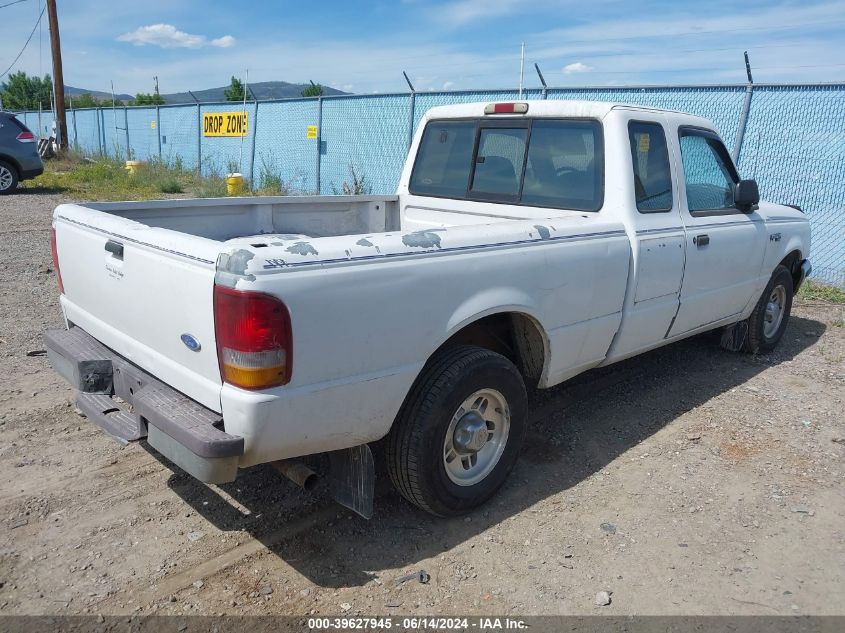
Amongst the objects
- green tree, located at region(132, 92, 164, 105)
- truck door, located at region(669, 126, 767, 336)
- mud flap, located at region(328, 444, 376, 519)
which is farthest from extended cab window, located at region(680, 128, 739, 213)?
green tree, located at region(132, 92, 164, 105)

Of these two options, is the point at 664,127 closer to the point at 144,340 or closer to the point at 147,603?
the point at 144,340

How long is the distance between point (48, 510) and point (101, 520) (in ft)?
0.96

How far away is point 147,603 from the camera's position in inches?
109

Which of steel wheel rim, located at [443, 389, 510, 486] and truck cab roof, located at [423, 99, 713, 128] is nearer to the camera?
steel wheel rim, located at [443, 389, 510, 486]

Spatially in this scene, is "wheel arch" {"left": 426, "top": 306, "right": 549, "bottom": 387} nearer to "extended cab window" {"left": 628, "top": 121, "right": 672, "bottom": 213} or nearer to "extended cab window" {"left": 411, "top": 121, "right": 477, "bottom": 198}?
"extended cab window" {"left": 628, "top": 121, "right": 672, "bottom": 213}

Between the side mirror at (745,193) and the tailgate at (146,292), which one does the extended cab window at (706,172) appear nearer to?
the side mirror at (745,193)

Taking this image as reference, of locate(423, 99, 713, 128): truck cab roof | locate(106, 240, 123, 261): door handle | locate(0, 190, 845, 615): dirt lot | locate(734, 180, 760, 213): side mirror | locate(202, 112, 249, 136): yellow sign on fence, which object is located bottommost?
locate(0, 190, 845, 615): dirt lot

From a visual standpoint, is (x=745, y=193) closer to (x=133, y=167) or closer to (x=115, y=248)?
(x=115, y=248)

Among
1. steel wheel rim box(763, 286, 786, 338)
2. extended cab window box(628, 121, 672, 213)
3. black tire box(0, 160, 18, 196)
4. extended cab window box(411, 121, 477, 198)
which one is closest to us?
extended cab window box(628, 121, 672, 213)

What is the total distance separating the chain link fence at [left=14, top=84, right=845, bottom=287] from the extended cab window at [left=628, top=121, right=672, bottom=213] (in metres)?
5.31

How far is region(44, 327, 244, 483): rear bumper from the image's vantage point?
8.34 feet

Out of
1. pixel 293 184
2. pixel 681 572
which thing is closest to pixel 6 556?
pixel 681 572

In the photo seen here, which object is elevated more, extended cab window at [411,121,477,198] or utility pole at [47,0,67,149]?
utility pole at [47,0,67,149]

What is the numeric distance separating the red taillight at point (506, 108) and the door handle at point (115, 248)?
8.70ft
